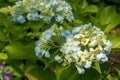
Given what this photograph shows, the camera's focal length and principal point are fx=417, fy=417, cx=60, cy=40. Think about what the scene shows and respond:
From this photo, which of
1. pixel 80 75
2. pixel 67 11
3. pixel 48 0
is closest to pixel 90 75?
pixel 80 75

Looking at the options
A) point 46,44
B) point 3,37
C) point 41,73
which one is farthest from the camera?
point 3,37

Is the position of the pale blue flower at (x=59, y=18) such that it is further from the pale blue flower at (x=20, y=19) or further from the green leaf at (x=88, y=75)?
the green leaf at (x=88, y=75)

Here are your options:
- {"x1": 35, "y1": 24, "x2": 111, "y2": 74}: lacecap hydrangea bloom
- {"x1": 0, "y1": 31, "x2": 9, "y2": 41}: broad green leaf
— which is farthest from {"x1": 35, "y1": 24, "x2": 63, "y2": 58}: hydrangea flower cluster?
{"x1": 0, "y1": 31, "x2": 9, "y2": 41}: broad green leaf

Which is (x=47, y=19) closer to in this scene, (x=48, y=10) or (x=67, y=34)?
(x=48, y=10)

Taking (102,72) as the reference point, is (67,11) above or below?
above

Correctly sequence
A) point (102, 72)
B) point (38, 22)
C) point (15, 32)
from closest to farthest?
point (102, 72), point (38, 22), point (15, 32)

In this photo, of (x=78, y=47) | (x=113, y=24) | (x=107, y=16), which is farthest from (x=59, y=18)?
(x=107, y=16)

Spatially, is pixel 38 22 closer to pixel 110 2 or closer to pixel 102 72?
pixel 102 72
